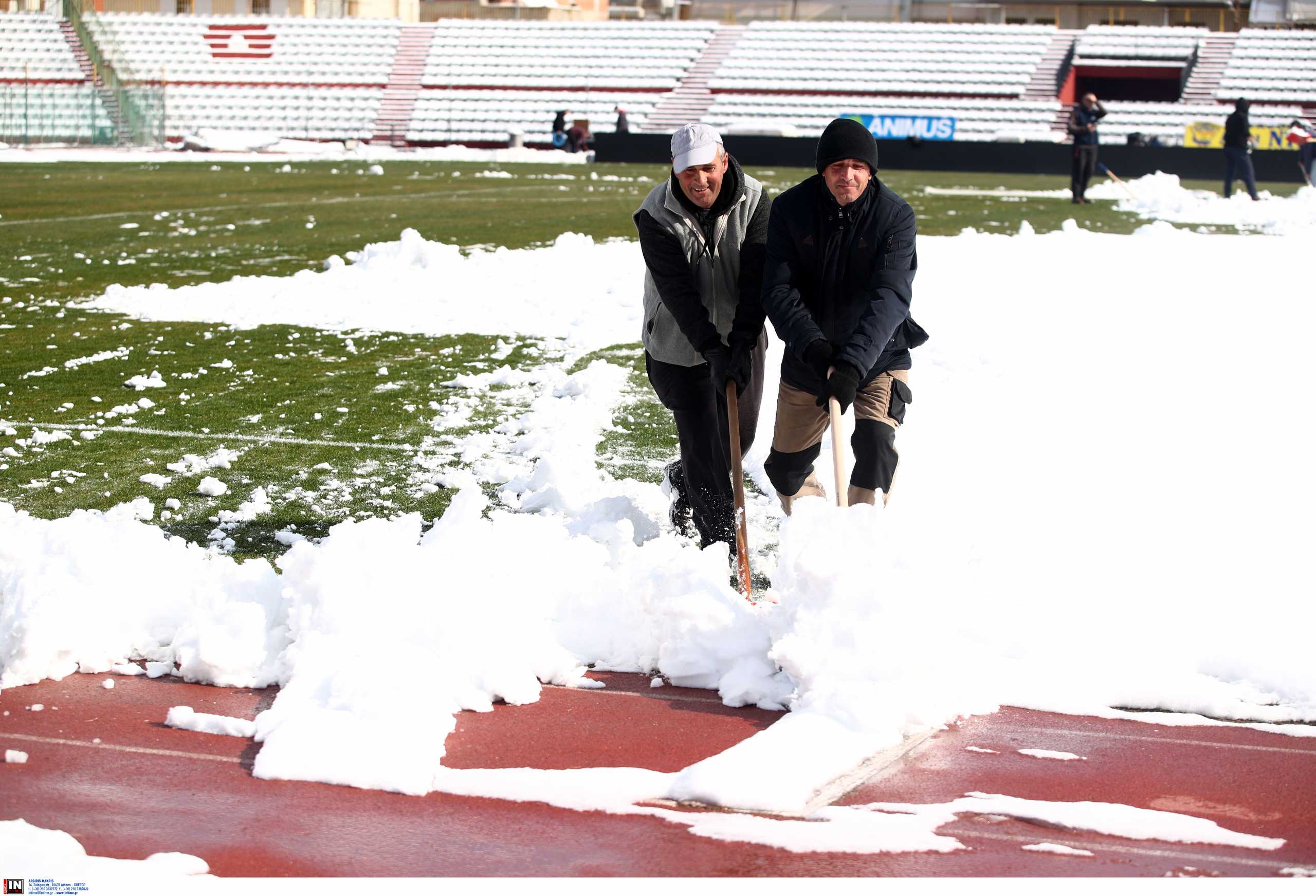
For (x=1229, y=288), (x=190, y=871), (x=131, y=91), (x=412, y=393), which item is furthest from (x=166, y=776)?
(x=131, y=91)

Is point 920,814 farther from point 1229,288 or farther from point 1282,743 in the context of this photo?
point 1229,288

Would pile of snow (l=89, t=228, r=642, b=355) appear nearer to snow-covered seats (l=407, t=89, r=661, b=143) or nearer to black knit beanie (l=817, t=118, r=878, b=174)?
black knit beanie (l=817, t=118, r=878, b=174)

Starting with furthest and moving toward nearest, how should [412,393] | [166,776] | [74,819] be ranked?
[412,393]
[166,776]
[74,819]

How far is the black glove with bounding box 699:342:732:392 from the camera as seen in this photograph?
486 cm

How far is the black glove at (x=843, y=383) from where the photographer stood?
15.1 feet

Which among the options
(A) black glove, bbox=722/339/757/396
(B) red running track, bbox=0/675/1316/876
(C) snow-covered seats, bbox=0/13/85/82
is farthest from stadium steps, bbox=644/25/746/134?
(B) red running track, bbox=0/675/1316/876

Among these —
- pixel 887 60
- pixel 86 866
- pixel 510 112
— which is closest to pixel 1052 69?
pixel 887 60

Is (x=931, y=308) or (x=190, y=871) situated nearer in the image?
(x=190, y=871)

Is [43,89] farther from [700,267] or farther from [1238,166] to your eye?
[700,267]

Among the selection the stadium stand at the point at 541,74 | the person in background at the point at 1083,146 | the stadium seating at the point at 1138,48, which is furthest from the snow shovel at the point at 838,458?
the stadium seating at the point at 1138,48

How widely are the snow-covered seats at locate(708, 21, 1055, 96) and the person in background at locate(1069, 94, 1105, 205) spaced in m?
21.2

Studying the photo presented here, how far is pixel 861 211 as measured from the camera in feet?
15.7
